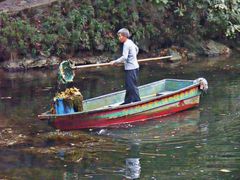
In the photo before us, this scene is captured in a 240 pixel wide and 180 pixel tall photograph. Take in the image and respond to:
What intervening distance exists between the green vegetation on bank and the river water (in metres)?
5.23

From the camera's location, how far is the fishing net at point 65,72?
1292 cm

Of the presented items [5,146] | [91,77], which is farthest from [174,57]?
[5,146]

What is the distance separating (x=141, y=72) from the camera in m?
20.4

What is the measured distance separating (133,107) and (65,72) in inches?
67.1

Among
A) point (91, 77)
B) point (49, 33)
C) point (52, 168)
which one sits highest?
point (49, 33)

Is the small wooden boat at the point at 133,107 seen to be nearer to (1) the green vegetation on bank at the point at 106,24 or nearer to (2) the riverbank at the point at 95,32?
(1) the green vegetation on bank at the point at 106,24

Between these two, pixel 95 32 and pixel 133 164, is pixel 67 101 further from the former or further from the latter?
pixel 95 32

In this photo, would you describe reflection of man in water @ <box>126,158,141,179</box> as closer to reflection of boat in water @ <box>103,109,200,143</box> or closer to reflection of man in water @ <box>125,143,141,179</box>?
reflection of man in water @ <box>125,143,141,179</box>

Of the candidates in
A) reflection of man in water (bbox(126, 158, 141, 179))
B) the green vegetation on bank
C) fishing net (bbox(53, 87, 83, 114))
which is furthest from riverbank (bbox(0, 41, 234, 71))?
reflection of man in water (bbox(126, 158, 141, 179))

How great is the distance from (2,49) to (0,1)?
10.1 feet

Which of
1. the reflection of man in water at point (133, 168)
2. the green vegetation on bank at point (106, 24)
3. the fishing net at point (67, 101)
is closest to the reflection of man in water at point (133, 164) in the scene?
the reflection of man in water at point (133, 168)

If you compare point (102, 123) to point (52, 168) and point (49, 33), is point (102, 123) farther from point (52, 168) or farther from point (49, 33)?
point (49, 33)

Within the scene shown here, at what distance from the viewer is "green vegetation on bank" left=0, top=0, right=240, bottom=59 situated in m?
22.0

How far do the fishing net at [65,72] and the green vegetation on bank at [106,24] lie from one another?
29.5ft
